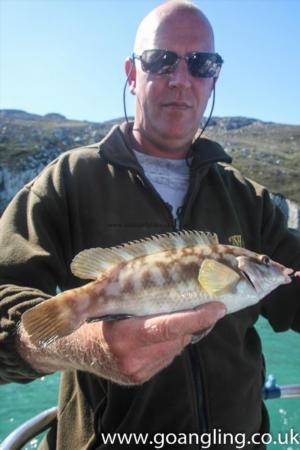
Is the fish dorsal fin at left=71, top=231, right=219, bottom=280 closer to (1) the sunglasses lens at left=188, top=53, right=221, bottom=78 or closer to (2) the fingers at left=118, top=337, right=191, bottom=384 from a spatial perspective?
(2) the fingers at left=118, top=337, right=191, bottom=384

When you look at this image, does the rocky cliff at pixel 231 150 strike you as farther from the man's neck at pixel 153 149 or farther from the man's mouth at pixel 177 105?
the man's mouth at pixel 177 105

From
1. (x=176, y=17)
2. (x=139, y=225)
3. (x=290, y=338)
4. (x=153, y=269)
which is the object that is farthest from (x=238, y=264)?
(x=290, y=338)

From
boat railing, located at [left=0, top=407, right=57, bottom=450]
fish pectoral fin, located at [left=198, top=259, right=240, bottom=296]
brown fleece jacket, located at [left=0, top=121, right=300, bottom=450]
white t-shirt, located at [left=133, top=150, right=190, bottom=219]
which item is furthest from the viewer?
white t-shirt, located at [left=133, top=150, right=190, bottom=219]

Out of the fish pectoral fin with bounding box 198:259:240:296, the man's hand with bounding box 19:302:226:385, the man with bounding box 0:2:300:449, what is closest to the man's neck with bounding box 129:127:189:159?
the man with bounding box 0:2:300:449

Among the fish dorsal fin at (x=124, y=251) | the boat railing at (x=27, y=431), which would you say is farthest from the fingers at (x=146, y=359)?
the boat railing at (x=27, y=431)

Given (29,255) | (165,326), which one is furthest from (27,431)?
(165,326)

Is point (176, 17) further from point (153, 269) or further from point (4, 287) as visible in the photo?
point (4, 287)
